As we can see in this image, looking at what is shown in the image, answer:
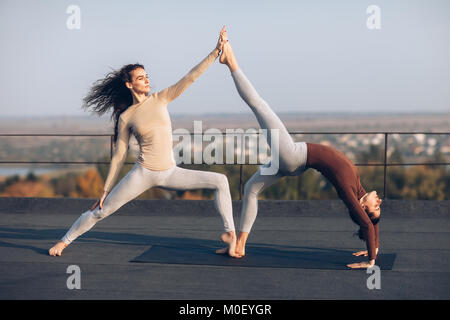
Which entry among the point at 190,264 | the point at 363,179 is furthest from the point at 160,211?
the point at 363,179

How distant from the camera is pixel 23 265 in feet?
19.3

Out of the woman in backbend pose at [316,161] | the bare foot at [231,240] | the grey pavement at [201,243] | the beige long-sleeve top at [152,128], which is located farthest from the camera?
the bare foot at [231,240]

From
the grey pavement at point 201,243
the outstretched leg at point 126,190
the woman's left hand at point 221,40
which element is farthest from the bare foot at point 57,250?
the woman's left hand at point 221,40

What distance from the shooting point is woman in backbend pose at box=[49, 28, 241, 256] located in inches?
232

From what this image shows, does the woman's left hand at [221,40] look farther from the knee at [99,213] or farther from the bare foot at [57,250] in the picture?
the bare foot at [57,250]

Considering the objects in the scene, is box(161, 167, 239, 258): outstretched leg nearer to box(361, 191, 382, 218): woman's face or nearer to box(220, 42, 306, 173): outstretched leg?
box(220, 42, 306, 173): outstretched leg

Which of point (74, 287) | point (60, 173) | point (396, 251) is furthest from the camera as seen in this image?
point (60, 173)

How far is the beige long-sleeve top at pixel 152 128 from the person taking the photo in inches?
231

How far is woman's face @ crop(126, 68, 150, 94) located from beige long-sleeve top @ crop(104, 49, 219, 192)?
95 millimetres

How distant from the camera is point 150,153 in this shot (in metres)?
5.92

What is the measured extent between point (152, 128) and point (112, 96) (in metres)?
0.72

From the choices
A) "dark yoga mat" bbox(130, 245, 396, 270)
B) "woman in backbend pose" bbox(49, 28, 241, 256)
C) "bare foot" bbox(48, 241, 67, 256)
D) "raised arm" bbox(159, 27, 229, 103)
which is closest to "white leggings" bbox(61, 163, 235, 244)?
"woman in backbend pose" bbox(49, 28, 241, 256)
